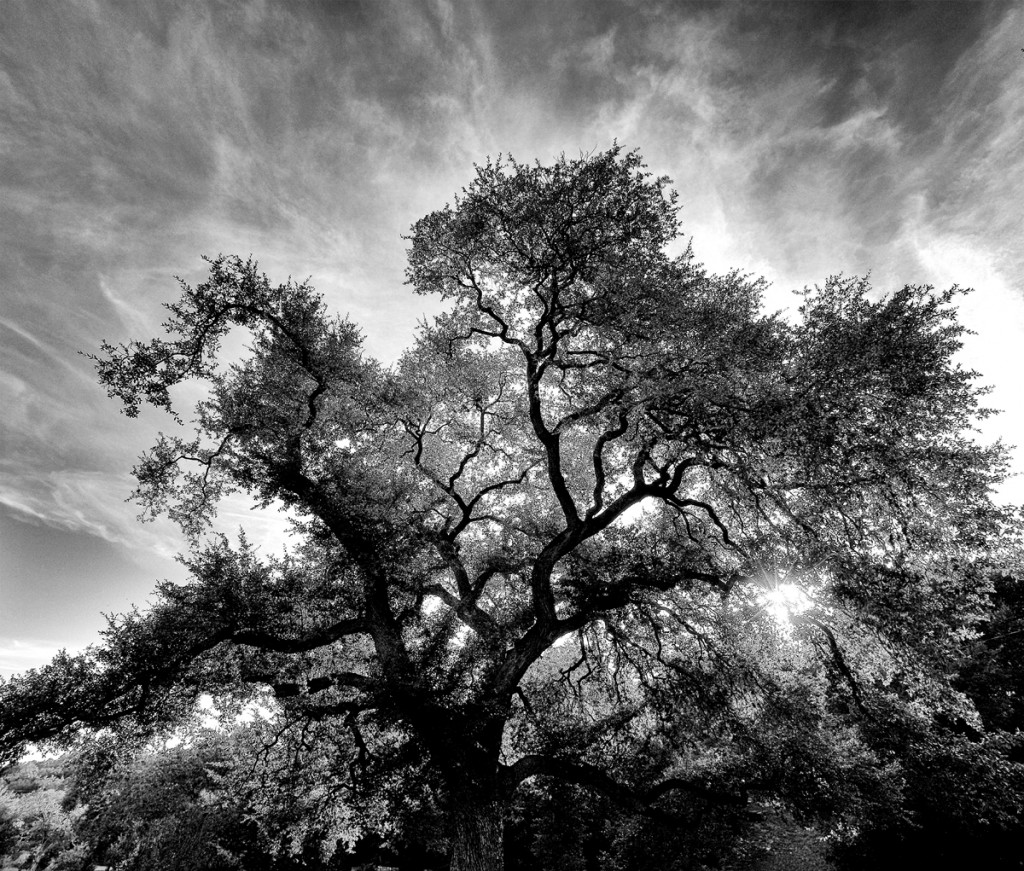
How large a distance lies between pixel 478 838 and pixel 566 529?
685 centimetres

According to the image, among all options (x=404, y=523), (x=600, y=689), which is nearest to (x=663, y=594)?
(x=600, y=689)

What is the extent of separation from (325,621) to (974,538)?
15728 mm

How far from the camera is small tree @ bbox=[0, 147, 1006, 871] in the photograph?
918 cm

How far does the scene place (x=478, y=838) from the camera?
927 centimetres

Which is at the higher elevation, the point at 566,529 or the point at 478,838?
the point at 566,529

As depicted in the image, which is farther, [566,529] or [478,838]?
[566,529]

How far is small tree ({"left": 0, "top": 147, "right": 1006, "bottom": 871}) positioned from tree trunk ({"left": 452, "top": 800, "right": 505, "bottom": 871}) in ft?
0.14

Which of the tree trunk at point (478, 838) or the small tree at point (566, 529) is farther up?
the small tree at point (566, 529)

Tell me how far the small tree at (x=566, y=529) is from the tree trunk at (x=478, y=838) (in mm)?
44

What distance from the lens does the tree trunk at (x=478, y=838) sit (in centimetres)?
914

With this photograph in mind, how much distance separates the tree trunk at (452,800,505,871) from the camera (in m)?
9.14

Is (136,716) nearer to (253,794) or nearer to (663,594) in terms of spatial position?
(253,794)

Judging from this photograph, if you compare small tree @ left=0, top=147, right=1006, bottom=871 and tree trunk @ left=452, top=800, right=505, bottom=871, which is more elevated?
small tree @ left=0, top=147, right=1006, bottom=871

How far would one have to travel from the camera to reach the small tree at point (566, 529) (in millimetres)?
9180
